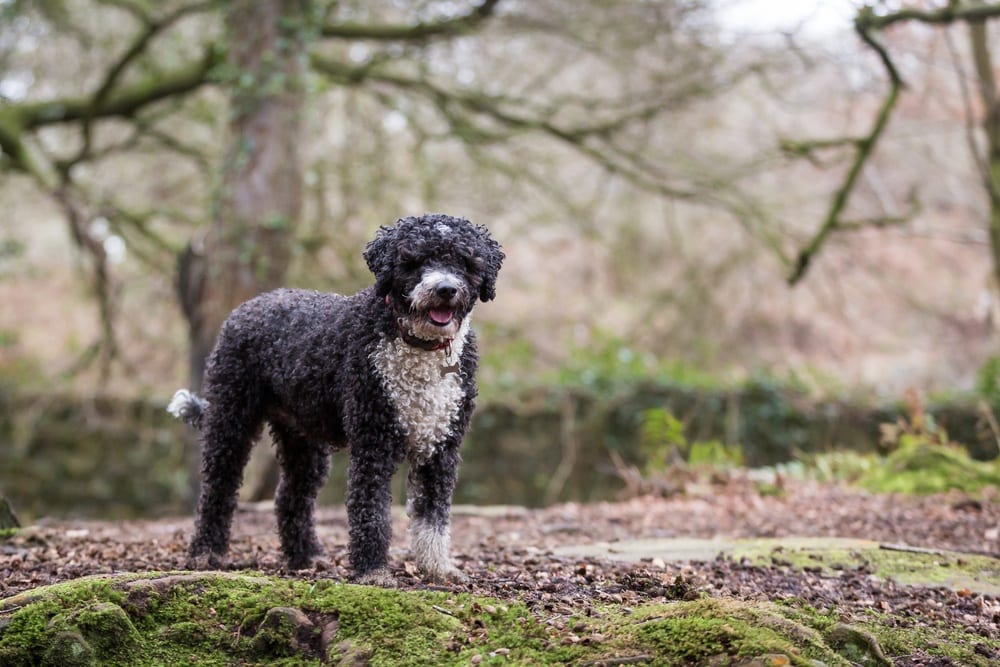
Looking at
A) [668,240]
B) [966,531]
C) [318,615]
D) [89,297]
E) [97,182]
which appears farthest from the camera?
[668,240]

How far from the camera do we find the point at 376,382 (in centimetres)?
436

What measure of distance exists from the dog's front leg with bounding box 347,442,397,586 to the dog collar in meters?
0.49

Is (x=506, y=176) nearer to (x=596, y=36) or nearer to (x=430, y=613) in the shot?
(x=596, y=36)

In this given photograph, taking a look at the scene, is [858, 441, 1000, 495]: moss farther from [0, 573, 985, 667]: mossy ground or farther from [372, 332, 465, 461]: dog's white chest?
[372, 332, 465, 461]: dog's white chest

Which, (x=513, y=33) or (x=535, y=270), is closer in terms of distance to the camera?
(x=513, y=33)

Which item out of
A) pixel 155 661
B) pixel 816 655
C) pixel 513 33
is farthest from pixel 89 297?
pixel 816 655

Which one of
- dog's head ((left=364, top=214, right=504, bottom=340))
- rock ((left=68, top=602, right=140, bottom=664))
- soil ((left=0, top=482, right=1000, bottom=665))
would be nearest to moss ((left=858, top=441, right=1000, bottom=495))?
soil ((left=0, top=482, right=1000, bottom=665))

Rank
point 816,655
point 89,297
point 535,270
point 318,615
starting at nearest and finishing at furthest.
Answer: point 816,655, point 318,615, point 89,297, point 535,270

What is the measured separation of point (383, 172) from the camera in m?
11.5

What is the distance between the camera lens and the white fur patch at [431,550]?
175 inches

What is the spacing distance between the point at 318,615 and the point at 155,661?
0.59 m

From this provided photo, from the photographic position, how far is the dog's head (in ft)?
13.3

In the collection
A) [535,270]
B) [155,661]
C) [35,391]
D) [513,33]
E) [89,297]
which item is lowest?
[155,661]

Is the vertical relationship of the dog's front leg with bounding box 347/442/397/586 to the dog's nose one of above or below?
below
